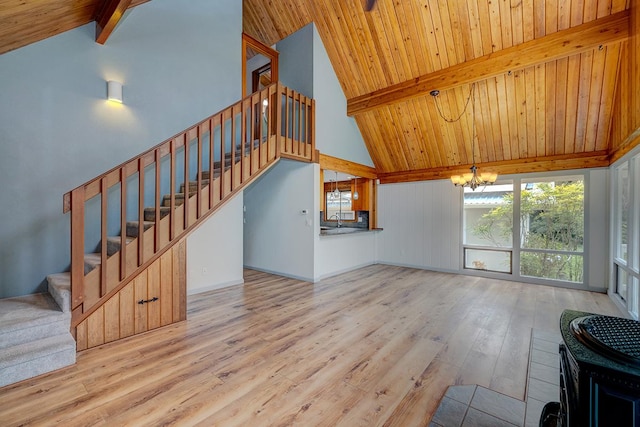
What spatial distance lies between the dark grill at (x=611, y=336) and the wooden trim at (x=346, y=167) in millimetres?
4703

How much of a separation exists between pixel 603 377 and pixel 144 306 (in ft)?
11.8

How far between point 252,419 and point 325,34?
20.0 feet

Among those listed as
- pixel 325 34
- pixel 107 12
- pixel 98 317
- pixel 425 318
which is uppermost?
pixel 325 34

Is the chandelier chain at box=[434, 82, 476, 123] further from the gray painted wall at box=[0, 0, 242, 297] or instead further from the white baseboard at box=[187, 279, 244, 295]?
the white baseboard at box=[187, 279, 244, 295]

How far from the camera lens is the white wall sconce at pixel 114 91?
3.45 metres

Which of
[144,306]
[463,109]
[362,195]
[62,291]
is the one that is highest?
[463,109]

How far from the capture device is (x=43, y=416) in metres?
1.78

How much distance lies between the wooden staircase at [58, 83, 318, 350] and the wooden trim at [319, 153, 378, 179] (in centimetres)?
141

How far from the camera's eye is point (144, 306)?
301 centimetres

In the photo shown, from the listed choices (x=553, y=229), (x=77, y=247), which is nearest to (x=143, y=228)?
(x=77, y=247)

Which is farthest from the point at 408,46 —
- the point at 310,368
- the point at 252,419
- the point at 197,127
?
the point at 252,419

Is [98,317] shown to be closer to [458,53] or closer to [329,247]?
[329,247]

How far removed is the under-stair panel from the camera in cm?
268

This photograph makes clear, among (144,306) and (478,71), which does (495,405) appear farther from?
(478,71)
